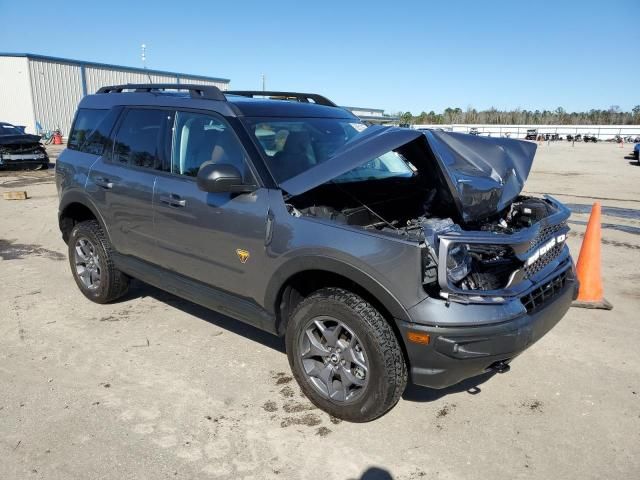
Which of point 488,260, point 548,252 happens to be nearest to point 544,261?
point 548,252

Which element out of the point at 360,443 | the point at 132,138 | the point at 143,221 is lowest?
the point at 360,443

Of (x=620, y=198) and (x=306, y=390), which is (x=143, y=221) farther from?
(x=620, y=198)

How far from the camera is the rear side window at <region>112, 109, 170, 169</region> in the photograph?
403 cm

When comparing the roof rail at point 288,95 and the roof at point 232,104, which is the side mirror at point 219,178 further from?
the roof rail at point 288,95

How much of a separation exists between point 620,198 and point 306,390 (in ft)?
38.9

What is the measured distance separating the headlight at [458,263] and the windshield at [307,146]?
2.57ft

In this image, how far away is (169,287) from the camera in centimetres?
403

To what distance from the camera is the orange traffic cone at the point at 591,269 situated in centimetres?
485

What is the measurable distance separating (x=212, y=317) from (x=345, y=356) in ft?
6.66

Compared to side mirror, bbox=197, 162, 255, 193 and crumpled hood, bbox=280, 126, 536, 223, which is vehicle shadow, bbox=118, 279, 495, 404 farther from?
side mirror, bbox=197, 162, 255, 193

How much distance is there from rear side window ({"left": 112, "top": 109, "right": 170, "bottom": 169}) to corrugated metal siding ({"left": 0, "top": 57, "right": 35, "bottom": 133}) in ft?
110

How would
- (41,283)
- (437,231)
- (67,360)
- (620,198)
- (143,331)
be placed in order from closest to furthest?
(437,231) → (67,360) → (143,331) → (41,283) → (620,198)

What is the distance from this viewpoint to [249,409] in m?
3.21

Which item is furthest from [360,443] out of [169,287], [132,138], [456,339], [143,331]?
[132,138]
